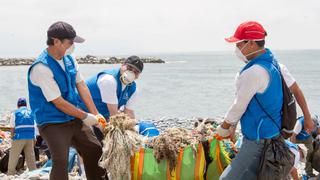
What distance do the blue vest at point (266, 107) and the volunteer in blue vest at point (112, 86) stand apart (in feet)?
6.67

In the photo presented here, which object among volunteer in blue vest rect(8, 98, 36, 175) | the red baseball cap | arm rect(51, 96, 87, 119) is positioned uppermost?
the red baseball cap

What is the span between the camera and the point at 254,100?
12.4 ft

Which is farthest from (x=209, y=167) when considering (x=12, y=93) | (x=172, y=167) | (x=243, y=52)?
(x=12, y=93)

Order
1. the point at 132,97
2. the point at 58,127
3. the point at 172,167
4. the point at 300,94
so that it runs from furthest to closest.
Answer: the point at 132,97
the point at 172,167
the point at 58,127
the point at 300,94

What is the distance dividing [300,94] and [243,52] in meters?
0.77

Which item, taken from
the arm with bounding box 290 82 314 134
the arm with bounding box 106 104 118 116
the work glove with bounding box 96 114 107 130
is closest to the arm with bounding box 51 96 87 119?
the work glove with bounding box 96 114 107 130

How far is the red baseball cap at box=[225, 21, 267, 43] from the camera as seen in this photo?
153 inches

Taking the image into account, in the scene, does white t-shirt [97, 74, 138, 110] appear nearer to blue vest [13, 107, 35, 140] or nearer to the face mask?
the face mask

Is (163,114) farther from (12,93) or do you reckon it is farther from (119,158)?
(119,158)

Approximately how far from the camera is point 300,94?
169 inches

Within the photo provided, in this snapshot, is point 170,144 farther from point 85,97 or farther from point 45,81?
point 45,81

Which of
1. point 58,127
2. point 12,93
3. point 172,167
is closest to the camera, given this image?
point 58,127

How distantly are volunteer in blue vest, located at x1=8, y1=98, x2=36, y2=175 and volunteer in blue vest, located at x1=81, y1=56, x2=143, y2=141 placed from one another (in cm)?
348

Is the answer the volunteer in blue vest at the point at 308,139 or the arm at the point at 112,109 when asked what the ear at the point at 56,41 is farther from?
the volunteer in blue vest at the point at 308,139
